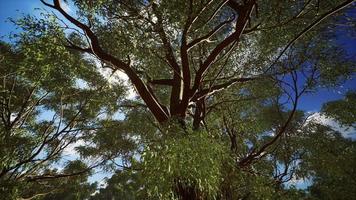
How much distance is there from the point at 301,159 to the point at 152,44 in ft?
33.9

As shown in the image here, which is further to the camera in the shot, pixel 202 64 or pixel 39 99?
pixel 39 99

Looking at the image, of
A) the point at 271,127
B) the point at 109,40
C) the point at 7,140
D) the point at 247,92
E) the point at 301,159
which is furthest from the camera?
the point at 271,127

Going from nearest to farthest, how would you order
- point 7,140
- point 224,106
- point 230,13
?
point 7,140, point 230,13, point 224,106

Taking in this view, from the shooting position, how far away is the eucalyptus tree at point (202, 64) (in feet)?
19.7

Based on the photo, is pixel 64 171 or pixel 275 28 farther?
pixel 64 171

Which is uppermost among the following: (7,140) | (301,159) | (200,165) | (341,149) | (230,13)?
(230,13)

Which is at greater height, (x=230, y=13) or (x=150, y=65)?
(x=230, y=13)

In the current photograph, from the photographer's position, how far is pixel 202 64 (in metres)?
8.09

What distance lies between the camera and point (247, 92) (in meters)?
13.0

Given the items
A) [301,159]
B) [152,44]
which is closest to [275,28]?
[152,44]

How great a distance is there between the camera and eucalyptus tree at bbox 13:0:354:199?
6.00 meters

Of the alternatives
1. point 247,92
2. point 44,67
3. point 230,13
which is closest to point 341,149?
point 247,92

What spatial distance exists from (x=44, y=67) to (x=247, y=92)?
868cm

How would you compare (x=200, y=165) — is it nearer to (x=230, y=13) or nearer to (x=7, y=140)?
(x=230, y=13)
